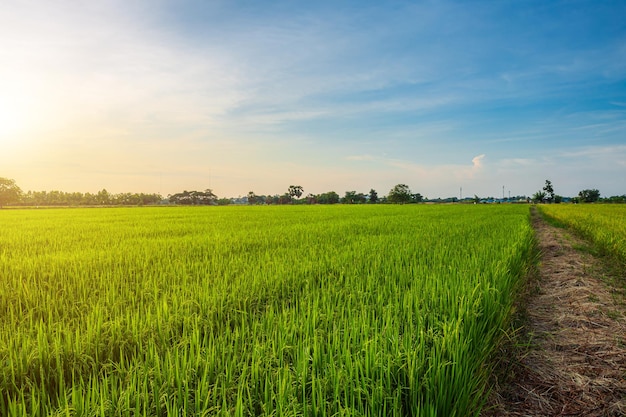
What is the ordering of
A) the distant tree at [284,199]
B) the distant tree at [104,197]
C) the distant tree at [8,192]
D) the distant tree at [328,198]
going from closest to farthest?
the distant tree at [8,192] → the distant tree at [104,197] → the distant tree at [328,198] → the distant tree at [284,199]

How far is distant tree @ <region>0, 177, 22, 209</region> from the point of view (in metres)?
76.9

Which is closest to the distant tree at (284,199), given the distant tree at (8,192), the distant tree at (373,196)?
the distant tree at (373,196)

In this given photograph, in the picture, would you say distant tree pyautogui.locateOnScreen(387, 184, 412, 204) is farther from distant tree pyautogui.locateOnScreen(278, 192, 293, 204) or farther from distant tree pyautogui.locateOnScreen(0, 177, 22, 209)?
distant tree pyautogui.locateOnScreen(0, 177, 22, 209)

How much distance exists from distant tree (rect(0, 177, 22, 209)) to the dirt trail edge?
101099mm

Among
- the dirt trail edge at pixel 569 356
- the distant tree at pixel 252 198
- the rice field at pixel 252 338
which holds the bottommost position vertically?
the dirt trail edge at pixel 569 356

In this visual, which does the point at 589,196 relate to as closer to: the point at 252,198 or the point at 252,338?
the point at 252,198

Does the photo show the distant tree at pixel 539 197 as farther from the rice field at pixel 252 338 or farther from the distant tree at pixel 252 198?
the rice field at pixel 252 338

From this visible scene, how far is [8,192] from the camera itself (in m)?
77.7

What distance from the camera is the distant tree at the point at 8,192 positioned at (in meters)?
76.9

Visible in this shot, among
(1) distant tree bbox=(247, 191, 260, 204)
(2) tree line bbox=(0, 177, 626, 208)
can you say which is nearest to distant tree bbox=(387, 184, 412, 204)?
(2) tree line bbox=(0, 177, 626, 208)

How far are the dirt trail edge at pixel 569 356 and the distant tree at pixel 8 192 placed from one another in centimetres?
10110

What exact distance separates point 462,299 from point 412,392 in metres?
1.52

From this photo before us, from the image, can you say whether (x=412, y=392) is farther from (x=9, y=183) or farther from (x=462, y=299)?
(x=9, y=183)

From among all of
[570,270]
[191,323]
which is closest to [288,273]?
[191,323]
